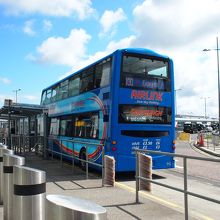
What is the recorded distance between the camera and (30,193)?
434 cm

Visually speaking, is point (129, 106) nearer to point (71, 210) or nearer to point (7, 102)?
point (7, 102)

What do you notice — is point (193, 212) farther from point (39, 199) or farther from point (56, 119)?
point (56, 119)

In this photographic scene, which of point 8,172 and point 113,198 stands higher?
point 8,172

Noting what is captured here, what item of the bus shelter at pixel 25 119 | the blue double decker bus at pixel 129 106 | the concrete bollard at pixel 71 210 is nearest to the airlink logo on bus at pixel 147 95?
the blue double decker bus at pixel 129 106

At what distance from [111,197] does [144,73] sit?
510 centimetres

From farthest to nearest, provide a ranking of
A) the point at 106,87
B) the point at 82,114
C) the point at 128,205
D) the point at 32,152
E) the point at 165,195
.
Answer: the point at 32,152 → the point at 82,114 → the point at 106,87 → the point at 165,195 → the point at 128,205

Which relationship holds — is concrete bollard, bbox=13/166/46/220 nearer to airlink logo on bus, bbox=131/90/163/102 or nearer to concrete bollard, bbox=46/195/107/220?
concrete bollard, bbox=46/195/107/220

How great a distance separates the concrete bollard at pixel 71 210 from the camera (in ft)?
8.72

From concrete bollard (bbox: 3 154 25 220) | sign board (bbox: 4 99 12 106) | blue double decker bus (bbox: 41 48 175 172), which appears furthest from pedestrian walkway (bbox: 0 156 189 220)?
sign board (bbox: 4 99 12 106)

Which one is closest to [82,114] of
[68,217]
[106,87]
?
[106,87]

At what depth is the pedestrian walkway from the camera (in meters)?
6.84

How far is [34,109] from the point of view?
60.1ft

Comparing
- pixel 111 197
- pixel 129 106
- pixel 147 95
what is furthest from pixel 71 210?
pixel 147 95

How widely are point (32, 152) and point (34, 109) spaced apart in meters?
4.04
